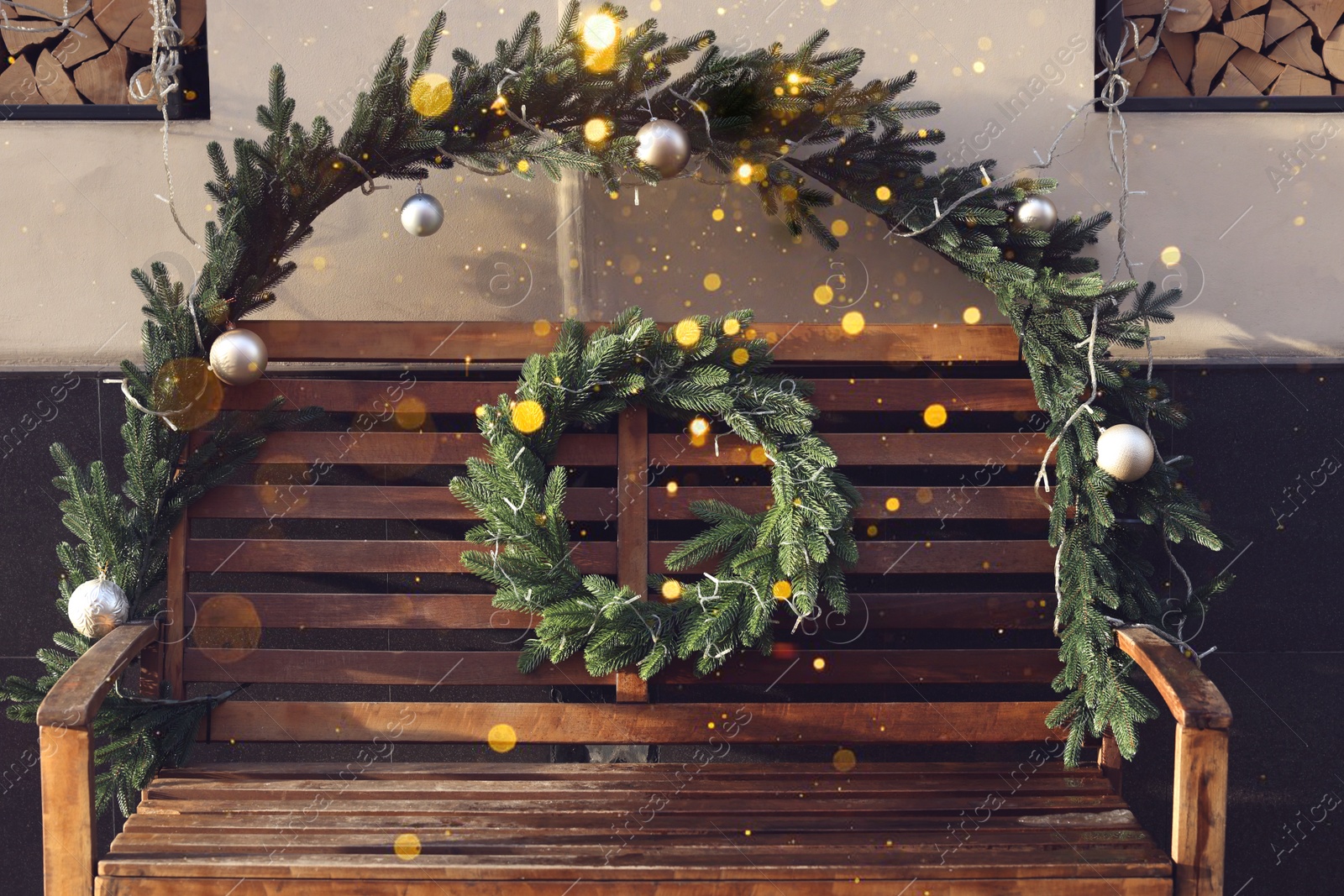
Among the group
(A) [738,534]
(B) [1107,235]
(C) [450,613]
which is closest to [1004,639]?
(A) [738,534]

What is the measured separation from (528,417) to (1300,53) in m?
2.61

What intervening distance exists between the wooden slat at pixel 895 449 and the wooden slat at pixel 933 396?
0.08m

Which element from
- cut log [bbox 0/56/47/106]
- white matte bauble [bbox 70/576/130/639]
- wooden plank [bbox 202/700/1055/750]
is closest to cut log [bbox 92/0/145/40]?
cut log [bbox 0/56/47/106]

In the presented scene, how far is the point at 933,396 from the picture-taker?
9.22ft

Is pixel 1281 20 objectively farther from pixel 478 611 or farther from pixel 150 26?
pixel 150 26

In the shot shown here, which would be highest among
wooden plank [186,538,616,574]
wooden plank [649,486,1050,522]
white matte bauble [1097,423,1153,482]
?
white matte bauble [1097,423,1153,482]

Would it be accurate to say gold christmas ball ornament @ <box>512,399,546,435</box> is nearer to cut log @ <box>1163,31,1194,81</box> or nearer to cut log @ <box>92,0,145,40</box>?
cut log @ <box>92,0,145,40</box>

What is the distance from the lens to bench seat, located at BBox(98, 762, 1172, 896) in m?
2.15

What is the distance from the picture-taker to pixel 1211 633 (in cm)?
316

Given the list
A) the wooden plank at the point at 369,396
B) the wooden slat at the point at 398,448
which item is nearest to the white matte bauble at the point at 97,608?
the wooden slat at the point at 398,448

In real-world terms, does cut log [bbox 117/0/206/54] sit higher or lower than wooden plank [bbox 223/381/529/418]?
higher

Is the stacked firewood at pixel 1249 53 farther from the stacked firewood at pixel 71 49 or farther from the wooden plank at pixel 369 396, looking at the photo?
the stacked firewood at pixel 71 49

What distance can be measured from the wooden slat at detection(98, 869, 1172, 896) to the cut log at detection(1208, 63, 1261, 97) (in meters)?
2.34

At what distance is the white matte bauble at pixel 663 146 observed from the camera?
2.58 metres
